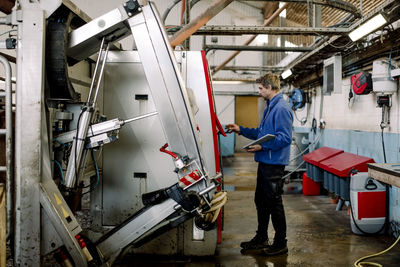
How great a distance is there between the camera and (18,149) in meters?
1.78

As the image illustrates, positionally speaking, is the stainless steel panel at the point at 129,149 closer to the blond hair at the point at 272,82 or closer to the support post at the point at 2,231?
the support post at the point at 2,231

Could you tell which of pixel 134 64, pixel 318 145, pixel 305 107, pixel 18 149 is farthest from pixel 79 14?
pixel 305 107

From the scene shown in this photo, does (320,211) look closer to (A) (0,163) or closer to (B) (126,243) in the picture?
(B) (126,243)

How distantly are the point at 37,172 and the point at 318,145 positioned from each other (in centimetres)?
547

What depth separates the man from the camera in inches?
109

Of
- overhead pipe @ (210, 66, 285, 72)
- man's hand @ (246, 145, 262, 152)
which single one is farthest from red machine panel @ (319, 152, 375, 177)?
overhead pipe @ (210, 66, 285, 72)

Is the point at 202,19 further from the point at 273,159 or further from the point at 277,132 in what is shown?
the point at 273,159

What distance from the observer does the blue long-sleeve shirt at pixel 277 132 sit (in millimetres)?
2735

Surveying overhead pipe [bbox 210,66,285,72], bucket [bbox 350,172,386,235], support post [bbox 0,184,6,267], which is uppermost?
overhead pipe [bbox 210,66,285,72]

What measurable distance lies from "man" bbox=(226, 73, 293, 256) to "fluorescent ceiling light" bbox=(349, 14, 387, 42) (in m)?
1.18

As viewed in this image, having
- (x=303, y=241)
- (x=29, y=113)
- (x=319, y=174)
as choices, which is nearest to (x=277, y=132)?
(x=303, y=241)

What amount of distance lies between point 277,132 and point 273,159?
0.83ft

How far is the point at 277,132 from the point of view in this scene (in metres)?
2.75

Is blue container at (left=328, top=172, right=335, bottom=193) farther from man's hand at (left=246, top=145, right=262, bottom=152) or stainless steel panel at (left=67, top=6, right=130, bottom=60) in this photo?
stainless steel panel at (left=67, top=6, right=130, bottom=60)
